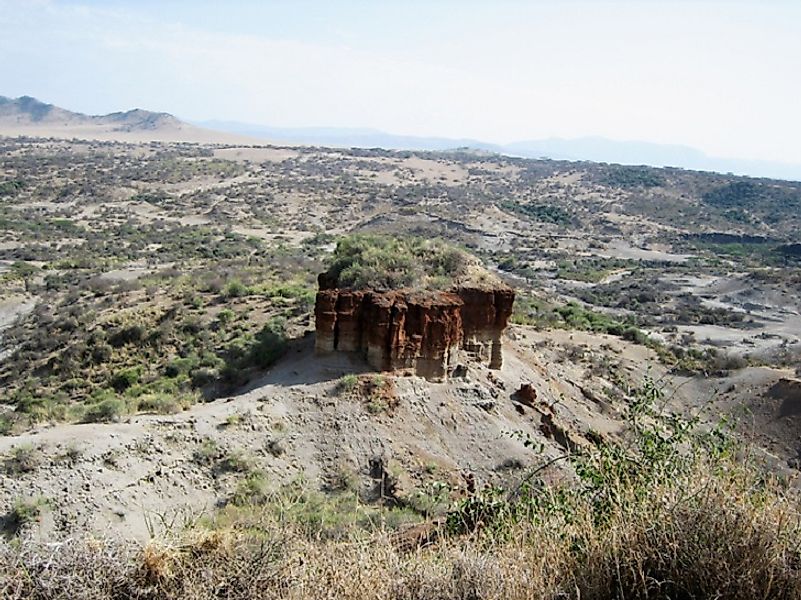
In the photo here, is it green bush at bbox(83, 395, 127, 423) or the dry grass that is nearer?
the dry grass

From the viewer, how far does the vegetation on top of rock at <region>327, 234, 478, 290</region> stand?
1650 cm

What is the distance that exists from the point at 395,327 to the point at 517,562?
11.1 metres

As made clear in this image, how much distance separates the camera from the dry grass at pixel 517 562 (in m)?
4.14

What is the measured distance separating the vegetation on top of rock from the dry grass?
11535 mm

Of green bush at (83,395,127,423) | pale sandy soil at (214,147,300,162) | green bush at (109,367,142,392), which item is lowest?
green bush at (109,367,142,392)

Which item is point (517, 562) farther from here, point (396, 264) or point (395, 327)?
point (396, 264)

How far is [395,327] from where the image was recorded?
50.9 feet

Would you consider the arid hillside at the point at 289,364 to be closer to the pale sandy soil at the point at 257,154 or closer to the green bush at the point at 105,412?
the green bush at the point at 105,412

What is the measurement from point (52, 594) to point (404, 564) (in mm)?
2227

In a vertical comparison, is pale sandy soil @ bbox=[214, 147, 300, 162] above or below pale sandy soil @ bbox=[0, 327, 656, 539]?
above

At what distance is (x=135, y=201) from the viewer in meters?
67.9

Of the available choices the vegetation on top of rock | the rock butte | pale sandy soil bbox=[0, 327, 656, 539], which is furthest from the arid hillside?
the rock butte

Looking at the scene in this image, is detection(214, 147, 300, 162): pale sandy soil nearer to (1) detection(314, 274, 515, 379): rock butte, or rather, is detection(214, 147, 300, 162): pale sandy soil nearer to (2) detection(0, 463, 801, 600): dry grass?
(1) detection(314, 274, 515, 379): rock butte

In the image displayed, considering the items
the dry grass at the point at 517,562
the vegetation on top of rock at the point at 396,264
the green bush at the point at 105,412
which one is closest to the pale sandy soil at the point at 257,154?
the vegetation on top of rock at the point at 396,264
